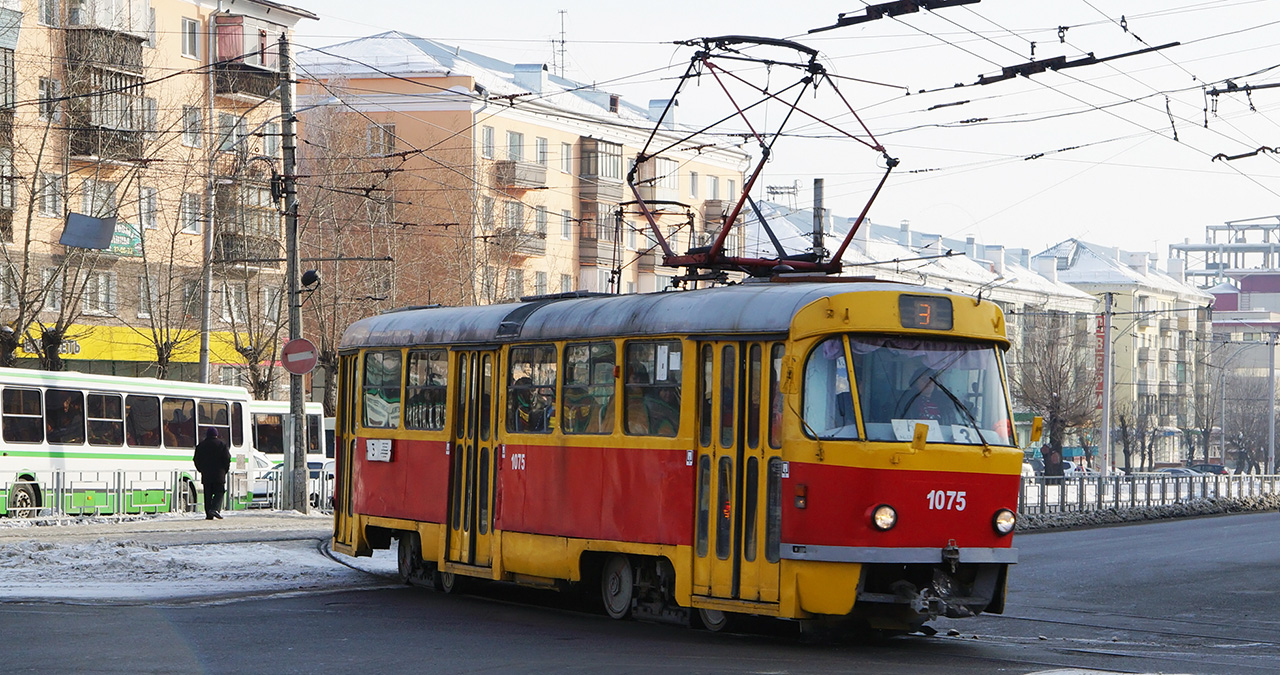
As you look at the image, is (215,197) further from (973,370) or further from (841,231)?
(841,231)

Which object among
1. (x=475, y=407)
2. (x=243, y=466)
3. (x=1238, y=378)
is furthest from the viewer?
(x=1238, y=378)

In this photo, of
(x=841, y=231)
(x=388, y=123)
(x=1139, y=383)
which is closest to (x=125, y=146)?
(x=388, y=123)

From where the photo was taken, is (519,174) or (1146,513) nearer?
(1146,513)

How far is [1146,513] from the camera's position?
36656mm

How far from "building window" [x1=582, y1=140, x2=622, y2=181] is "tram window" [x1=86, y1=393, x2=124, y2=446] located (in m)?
35.1

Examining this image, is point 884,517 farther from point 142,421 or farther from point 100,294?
point 100,294

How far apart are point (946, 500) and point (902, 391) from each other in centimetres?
82

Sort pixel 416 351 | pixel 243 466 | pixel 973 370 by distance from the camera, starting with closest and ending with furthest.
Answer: pixel 973 370, pixel 416 351, pixel 243 466

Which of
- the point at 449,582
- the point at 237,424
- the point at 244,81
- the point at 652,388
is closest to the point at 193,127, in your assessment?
the point at 244,81

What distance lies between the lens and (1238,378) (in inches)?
4245

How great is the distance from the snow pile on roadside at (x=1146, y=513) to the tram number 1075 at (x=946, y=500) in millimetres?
18973

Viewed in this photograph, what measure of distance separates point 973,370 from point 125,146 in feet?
99.1

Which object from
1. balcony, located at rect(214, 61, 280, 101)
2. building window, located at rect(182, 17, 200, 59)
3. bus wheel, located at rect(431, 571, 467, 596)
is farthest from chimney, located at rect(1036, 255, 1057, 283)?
bus wheel, located at rect(431, 571, 467, 596)

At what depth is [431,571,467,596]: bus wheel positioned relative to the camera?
1617 cm
